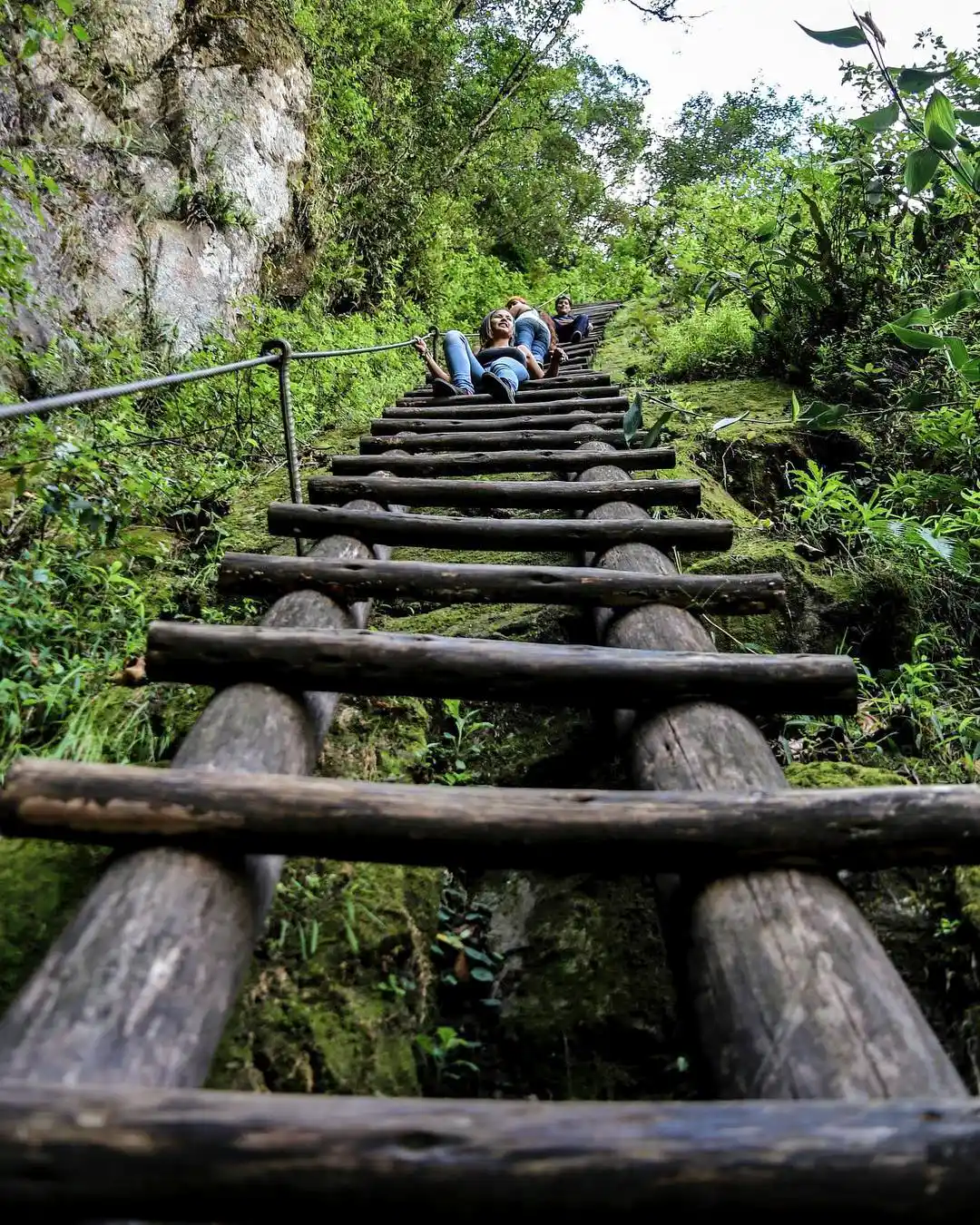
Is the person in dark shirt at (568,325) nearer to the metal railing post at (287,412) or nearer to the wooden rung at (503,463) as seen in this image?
the wooden rung at (503,463)

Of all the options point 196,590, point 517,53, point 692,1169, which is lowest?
point 692,1169

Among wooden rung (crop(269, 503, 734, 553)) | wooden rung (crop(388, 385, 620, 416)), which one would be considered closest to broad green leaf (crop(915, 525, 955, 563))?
wooden rung (crop(269, 503, 734, 553))

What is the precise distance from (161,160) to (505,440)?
12.2 ft

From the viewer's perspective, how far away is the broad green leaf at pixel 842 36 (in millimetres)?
1499

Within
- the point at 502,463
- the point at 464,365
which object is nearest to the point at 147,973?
the point at 502,463

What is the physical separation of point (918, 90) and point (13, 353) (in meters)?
3.92

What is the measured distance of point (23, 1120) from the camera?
2.38 ft

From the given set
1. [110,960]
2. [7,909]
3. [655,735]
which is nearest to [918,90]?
[655,735]

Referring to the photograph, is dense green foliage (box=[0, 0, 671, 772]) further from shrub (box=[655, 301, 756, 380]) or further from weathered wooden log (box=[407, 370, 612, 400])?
shrub (box=[655, 301, 756, 380])

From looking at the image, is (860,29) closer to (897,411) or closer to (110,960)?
(110,960)

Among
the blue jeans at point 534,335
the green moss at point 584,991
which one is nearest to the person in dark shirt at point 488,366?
the blue jeans at point 534,335

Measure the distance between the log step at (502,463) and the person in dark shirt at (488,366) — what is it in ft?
4.49

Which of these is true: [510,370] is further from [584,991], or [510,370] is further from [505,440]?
[584,991]

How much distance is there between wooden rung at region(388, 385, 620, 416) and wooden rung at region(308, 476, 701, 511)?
1.59m
